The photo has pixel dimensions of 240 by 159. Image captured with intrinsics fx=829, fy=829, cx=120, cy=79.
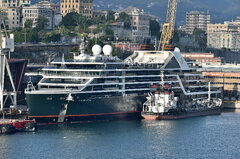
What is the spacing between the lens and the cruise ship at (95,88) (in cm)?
10019

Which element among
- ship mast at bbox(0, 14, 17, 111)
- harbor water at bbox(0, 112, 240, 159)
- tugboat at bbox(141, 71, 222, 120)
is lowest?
harbor water at bbox(0, 112, 240, 159)

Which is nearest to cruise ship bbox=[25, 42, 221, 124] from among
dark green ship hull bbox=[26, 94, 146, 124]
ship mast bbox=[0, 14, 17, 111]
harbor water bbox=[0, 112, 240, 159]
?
dark green ship hull bbox=[26, 94, 146, 124]

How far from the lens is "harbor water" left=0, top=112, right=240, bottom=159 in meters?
82.5

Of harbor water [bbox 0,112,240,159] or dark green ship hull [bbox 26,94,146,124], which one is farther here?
dark green ship hull [bbox 26,94,146,124]

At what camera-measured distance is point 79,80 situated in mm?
103562

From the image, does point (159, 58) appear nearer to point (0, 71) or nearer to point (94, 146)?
point (0, 71)

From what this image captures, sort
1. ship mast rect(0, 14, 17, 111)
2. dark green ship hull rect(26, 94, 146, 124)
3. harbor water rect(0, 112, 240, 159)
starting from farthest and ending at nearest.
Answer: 1. ship mast rect(0, 14, 17, 111)
2. dark green ship hull rect(26, 94, 146, 124)
3. harbor water rect(0, 112, 240, 159)

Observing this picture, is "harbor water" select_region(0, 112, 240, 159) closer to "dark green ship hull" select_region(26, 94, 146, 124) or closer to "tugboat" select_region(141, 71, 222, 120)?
"dark green ship hull" select_region(26, 94, 146, 124)

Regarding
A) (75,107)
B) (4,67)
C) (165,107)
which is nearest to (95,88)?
(75,107)

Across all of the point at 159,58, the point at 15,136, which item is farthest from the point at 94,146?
the point at 159,58

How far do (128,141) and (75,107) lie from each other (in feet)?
43.9

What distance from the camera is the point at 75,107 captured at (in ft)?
332

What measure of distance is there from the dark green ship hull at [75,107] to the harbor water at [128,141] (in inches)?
52.1

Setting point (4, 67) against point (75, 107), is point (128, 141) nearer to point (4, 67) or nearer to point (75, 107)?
point (75, 107)
